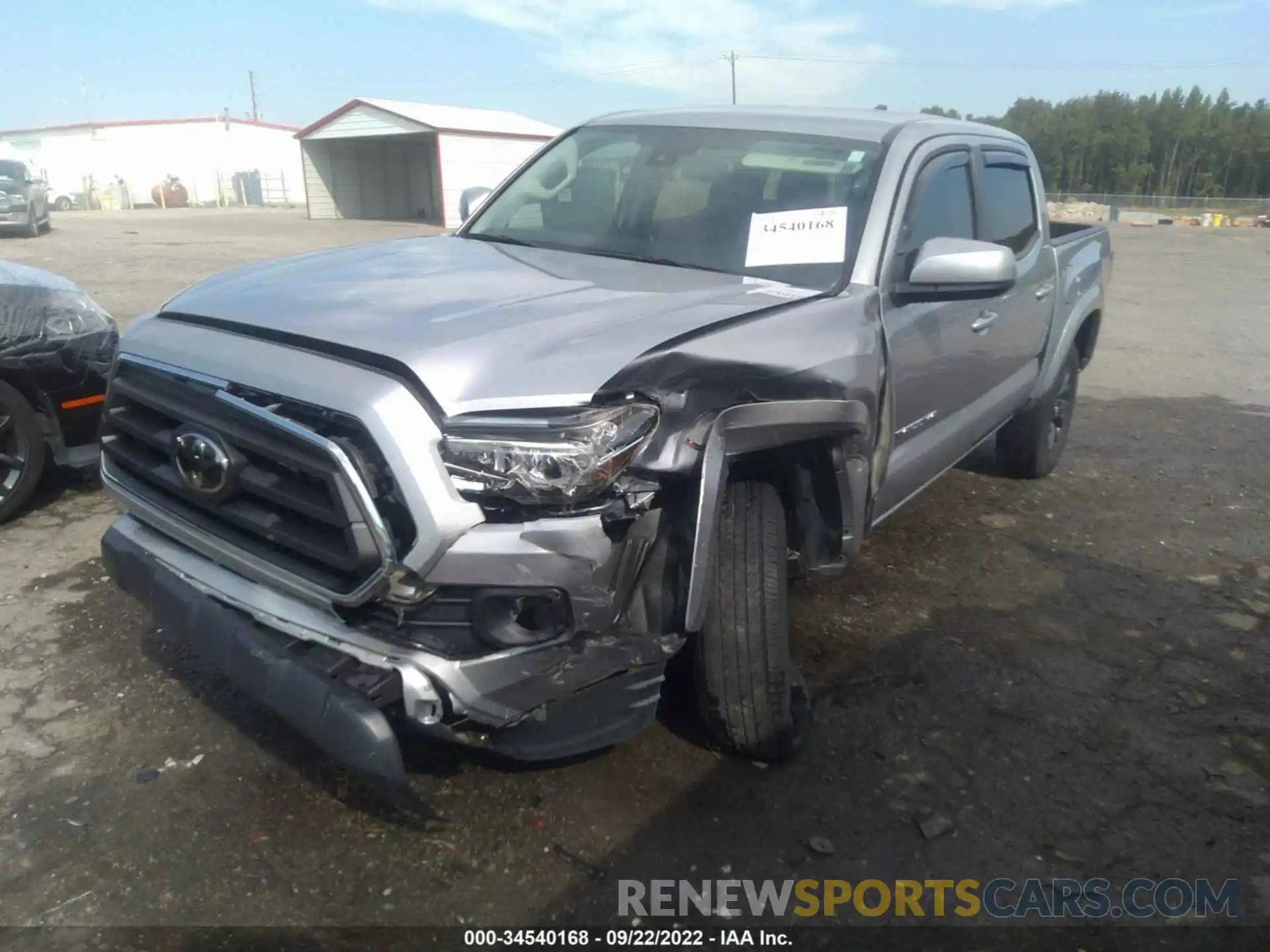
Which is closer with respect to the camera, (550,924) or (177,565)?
(550,924)

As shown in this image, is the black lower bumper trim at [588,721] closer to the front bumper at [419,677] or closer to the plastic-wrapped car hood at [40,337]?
the front bumper at [419,677]

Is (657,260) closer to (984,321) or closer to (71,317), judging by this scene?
(984,321)

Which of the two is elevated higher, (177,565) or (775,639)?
(177,565)

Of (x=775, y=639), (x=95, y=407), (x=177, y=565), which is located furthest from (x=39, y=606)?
(x=775, y=639)

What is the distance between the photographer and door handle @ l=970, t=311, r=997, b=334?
380 centimetres

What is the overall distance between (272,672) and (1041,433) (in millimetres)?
4434

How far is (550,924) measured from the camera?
2291 mm

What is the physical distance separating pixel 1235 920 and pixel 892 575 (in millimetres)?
2015

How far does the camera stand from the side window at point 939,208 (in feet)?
10.8

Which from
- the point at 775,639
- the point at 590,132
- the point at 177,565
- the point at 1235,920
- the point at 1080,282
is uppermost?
the point at 590,132

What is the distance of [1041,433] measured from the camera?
5367 mm

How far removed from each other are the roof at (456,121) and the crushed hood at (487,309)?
87.3ft

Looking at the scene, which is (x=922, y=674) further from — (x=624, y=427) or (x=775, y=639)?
(x=624, y=427)

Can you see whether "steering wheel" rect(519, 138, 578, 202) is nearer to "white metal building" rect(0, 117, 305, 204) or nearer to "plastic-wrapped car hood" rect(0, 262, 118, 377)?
"plastic-wrapped car hood" rect(0, 262, 118, 377)
